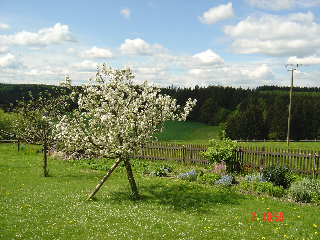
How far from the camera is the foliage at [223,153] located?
16.0 metres

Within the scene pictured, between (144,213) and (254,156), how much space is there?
32.2 feet

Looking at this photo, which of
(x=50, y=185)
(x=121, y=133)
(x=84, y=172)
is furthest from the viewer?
(x=84, y=172)

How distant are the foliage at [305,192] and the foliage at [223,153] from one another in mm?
5072

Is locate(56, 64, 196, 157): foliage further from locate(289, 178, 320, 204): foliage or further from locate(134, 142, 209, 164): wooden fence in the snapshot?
locate(134, 142, 209, 164): wooden fence

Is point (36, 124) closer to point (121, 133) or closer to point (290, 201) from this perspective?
point (121, 133)

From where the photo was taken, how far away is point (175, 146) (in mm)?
19422

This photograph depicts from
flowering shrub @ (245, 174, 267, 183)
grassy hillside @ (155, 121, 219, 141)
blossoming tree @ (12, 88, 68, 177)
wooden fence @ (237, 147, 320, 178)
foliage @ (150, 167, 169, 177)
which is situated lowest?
grassy hillside @ (155, 121, 219, 141)

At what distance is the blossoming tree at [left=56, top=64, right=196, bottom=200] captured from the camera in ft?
32.8

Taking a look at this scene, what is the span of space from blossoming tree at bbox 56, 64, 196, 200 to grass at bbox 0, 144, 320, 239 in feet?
4.15

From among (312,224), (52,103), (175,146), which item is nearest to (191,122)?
(175,146)

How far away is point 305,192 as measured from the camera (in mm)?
10820

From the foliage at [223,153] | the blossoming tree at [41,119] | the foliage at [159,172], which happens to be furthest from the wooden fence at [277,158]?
the blossoming tree at [41,119]

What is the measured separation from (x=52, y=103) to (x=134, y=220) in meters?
10.2
